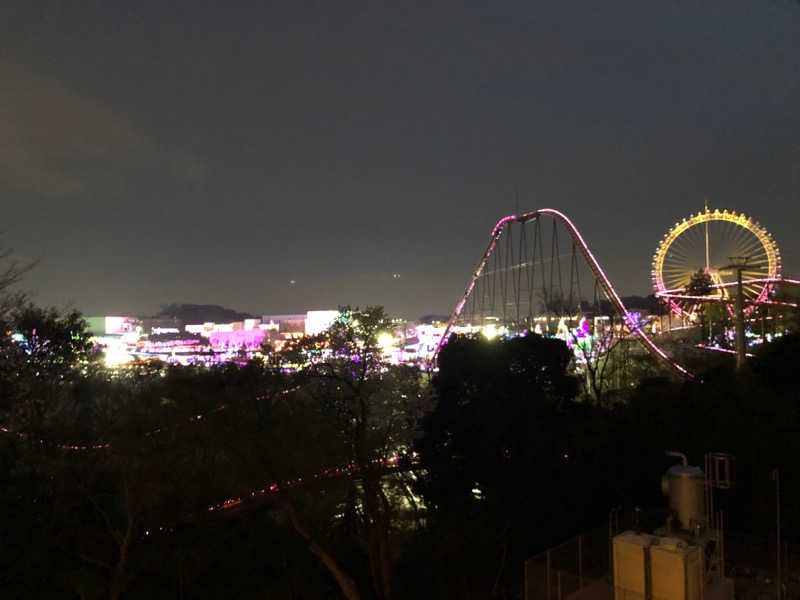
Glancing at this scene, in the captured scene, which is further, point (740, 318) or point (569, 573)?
point (740, 318)

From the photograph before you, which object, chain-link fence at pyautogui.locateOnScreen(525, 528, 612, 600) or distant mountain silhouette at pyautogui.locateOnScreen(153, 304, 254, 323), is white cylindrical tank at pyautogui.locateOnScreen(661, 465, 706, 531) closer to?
chain-link fence at pyautogui.locateOnScreen(525, 528, 612, 600)

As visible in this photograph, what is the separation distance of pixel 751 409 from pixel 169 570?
12550mm

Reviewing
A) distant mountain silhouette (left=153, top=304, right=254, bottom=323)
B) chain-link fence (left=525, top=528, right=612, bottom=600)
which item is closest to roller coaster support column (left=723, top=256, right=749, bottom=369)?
chain-link fence (left=525, top=528, right=612, bottom=600)

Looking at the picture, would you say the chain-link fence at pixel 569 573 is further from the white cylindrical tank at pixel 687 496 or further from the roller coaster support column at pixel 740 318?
the roller coaster support column at pixel 740 318

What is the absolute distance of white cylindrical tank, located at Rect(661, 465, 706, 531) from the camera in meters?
6.73

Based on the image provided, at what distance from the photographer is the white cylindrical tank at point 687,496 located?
22.1 ft

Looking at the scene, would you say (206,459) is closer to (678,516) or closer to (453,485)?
(453,485)

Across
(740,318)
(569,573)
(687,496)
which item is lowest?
(569,573)

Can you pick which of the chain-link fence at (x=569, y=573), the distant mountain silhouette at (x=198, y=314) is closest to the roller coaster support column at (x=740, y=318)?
the chain-link fence at (x=569, y=573)

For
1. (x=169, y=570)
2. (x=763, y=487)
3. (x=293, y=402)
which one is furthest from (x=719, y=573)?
(x=169, y=570)

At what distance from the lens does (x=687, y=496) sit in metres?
6.77

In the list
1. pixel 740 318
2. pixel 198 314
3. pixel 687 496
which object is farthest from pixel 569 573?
pixel 198 314

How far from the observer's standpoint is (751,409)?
436 inches

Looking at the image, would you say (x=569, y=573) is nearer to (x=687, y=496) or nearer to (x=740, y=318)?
(x=687, y=496)
